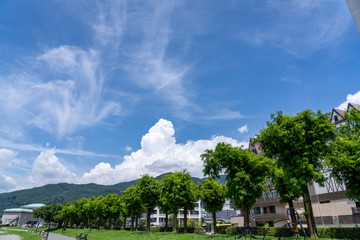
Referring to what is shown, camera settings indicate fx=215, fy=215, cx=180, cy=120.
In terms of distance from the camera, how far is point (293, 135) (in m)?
25.2

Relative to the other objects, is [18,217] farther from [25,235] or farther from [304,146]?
[304,146]

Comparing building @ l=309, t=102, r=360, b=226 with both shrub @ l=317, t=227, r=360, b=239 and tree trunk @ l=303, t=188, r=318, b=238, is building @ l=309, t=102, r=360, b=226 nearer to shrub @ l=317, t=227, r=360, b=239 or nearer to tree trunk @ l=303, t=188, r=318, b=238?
shrub @ l=317, t=227, r=360, b=239

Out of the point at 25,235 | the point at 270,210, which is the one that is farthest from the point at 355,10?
the point at 25,235

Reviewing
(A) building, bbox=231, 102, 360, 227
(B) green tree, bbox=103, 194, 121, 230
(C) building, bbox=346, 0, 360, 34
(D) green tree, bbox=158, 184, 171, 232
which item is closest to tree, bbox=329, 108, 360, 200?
(A) building, bbox=231, 102, 360, 227

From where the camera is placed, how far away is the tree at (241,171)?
2897 centimetres

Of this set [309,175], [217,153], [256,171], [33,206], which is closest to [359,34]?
[309,175]

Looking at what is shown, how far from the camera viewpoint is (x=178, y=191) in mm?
42969

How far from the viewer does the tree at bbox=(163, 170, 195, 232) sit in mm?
42656

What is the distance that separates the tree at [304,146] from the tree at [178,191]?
851 inches

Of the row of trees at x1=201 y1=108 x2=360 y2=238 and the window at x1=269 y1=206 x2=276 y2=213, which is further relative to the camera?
the window at x1=269 y1=206 x2=276 y2=213

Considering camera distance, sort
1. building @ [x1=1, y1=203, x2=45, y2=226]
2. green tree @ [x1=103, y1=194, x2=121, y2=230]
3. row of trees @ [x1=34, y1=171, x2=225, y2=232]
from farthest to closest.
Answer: building @ [x1=1, y1=203, x2=45, y2=226]
green tree @ [x1=103, y1=194, x2=121, y2=230]
row of trees @ [x1=34, y1=171, x2=225, y2=232]

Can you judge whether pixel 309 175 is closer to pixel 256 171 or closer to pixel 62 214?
pixel 256 171

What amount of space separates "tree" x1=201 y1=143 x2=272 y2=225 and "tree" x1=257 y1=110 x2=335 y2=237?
12.5 ft

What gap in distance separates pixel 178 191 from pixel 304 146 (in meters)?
25.9
